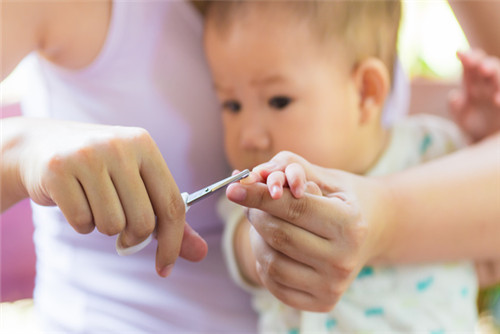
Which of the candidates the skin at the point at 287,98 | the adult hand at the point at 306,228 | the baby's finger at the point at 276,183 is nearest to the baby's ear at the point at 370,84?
the skin at the point at 287,98

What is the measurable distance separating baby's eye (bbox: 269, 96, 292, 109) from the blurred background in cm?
28

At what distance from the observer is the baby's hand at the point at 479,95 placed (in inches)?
29.5

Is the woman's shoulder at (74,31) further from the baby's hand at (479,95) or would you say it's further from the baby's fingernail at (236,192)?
the baby's hand at (479,95)

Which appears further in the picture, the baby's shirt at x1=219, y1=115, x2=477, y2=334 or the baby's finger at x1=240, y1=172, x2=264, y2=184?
the baby's shirt at x1=219, y1=115, x2=477, y2=334

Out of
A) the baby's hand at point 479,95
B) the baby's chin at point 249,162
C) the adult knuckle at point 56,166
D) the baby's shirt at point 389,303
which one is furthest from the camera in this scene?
the baby's hand at point 479,95

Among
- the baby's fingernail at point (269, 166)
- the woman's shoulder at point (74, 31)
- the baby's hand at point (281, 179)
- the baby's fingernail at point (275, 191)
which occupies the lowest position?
the baby's fingernail at point (275, 191)

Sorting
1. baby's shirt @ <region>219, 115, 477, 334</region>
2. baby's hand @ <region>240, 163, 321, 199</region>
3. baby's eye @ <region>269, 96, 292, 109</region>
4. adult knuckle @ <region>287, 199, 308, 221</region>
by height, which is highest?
baby's eye @ <region>269, 96, 292, 109</region>

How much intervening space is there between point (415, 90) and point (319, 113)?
51cm

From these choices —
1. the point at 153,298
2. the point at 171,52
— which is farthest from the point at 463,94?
the point at 153,298

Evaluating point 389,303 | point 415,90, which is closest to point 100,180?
point 389,303

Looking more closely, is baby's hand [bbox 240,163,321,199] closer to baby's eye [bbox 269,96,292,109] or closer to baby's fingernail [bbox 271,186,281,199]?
baby's fingernail [bbox 271,186,281,199]

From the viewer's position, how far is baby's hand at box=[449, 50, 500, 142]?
29.5 inches

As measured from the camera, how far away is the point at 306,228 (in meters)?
0.41

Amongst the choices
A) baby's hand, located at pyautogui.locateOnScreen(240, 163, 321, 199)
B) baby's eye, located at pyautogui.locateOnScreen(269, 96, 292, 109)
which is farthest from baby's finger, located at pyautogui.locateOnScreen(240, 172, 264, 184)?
baby's eye, located at pyautogui.locateOnScreen(269, 96, 292, 109)
